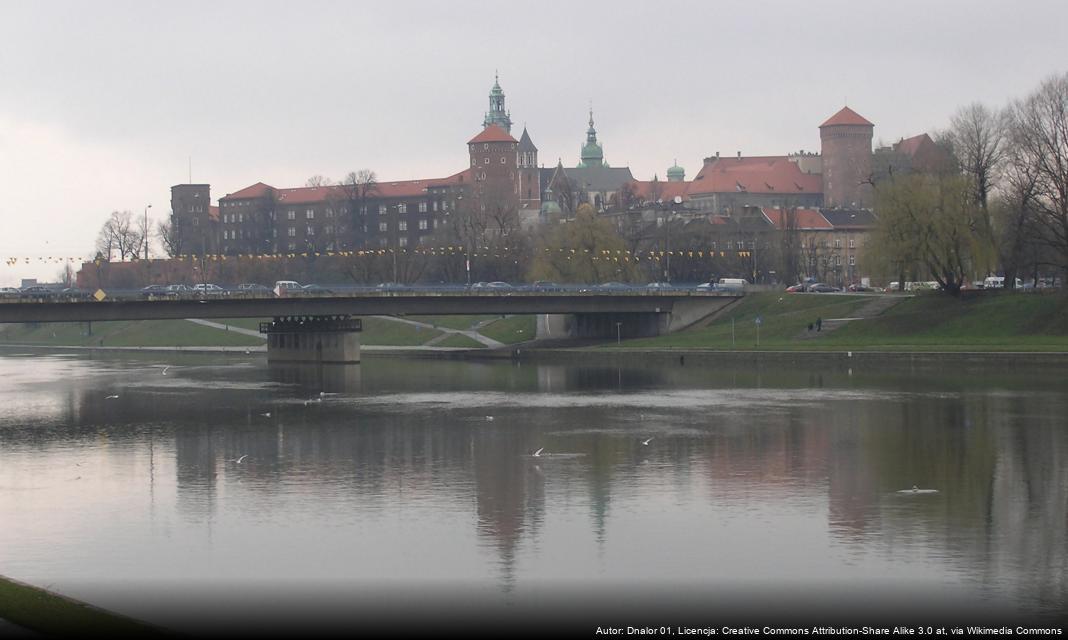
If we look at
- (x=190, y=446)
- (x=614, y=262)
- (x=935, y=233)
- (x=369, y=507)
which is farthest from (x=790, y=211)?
(x=369, y=507)

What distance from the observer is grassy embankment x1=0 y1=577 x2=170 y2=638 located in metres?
25.1

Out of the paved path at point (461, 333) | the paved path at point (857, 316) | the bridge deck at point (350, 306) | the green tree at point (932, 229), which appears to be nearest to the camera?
the bridge deck at point (350, 306)

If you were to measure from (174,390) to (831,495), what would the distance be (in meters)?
54.4

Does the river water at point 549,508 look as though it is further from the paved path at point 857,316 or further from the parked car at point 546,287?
the parked car at point 546,287

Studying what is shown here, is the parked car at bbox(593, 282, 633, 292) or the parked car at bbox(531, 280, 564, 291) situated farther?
the parked car at bbox(593, 282, 633, 292)

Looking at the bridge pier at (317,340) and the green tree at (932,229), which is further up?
the green tree at (932,229)

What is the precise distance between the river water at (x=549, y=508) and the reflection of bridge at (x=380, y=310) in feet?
61.9

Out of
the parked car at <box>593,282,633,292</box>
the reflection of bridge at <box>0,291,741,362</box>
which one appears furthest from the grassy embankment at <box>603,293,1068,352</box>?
the parked car at <box>593,282,633,292</box>

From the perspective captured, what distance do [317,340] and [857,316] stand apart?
141 feet

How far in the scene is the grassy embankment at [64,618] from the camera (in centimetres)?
2514

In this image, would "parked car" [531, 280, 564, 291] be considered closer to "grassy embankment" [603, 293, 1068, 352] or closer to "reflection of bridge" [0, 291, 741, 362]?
"reflection of bridge" [0, 291, 741, 362]

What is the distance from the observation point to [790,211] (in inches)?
6919

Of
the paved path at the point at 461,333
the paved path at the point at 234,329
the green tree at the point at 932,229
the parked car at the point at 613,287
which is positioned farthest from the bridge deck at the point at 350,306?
the paved path at the point at 234,329

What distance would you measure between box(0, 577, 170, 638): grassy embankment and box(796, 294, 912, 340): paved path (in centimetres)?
8987
